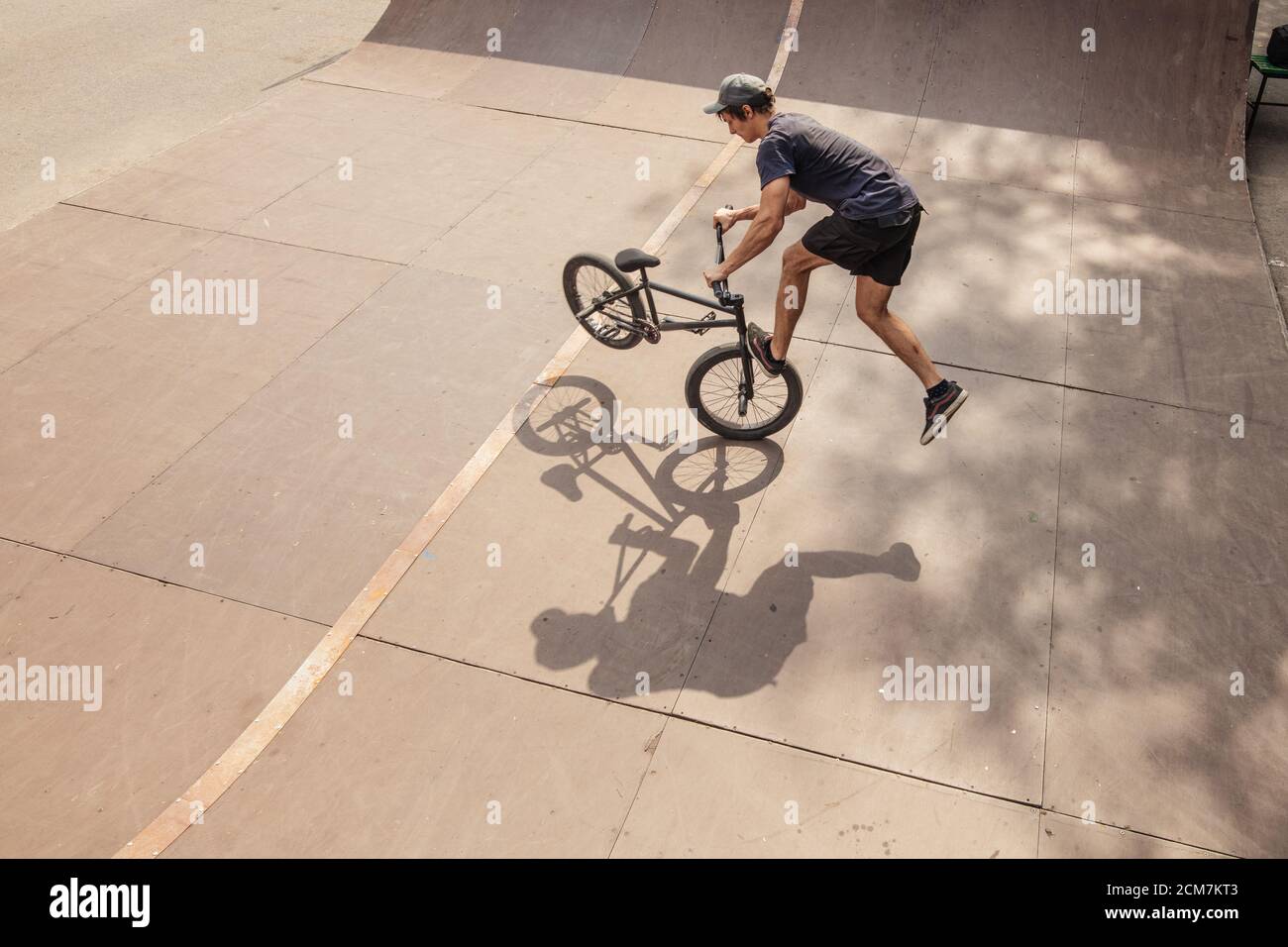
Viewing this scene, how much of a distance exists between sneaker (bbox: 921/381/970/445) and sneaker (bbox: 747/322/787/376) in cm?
95

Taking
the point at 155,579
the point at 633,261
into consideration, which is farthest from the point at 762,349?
the point at 155,579

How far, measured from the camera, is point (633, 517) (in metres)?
5.71

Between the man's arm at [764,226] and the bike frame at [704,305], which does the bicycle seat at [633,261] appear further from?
the man's arm at [764,226]

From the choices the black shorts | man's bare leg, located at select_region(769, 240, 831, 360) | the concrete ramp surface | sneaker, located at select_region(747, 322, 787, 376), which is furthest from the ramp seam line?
the black shorts

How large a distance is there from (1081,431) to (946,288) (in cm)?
187

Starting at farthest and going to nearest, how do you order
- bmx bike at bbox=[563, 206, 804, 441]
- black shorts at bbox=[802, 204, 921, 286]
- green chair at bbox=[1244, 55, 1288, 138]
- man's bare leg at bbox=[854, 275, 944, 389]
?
green chair at bbox=[1244, 55, 1288, 138] < bmx bike at bbox=[563, 206, 804, 441] < man's bare leg at bbox=[854, 275, 944, 389] < black shorts at bbox=[802, 204, 921, 286]

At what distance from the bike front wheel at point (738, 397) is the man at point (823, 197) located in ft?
1.68

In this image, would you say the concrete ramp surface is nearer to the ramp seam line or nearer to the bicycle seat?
the ramp seam line

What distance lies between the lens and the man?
5188mm

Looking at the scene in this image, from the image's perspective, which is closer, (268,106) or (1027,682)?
(1027,682)

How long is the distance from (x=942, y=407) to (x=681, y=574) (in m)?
1.92

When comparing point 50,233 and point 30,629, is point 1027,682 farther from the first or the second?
point 50,233

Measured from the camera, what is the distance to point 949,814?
4.24 metres
